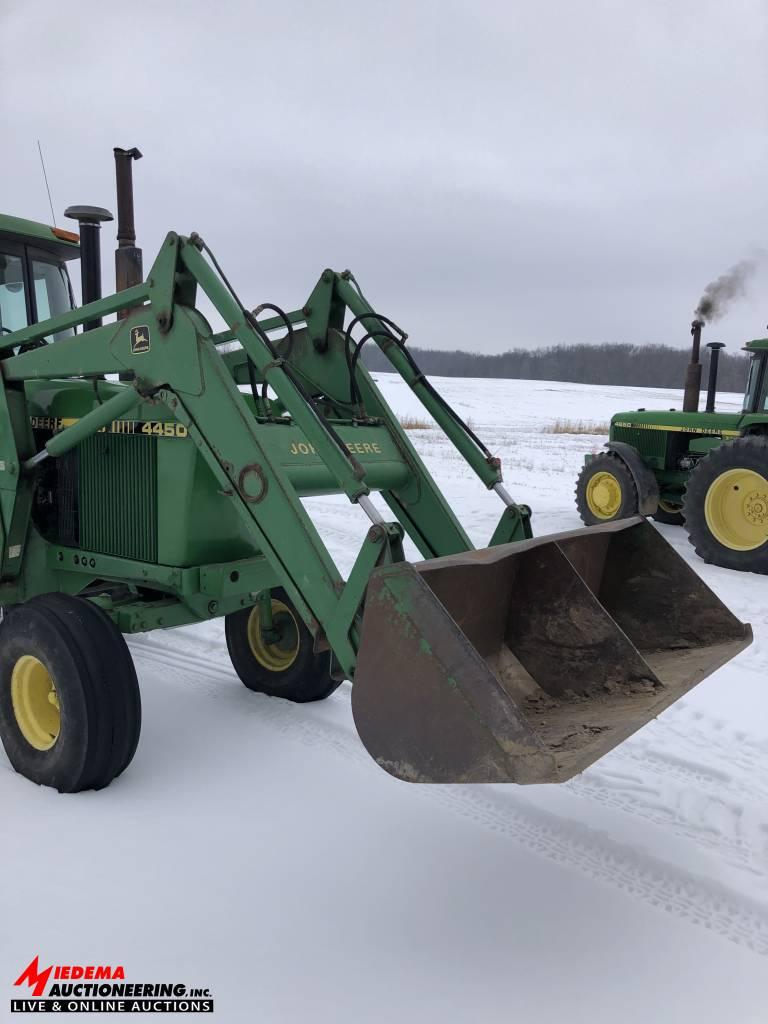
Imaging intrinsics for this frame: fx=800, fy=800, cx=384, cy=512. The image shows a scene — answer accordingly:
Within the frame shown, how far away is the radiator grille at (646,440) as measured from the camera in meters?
9.20

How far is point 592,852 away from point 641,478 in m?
6.53

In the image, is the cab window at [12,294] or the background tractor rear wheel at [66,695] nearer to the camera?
the background tractor rear wheel at [66,695]

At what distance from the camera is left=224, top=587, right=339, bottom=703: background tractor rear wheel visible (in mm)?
4043

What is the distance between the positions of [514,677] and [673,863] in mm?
820

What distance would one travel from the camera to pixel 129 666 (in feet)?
10.3

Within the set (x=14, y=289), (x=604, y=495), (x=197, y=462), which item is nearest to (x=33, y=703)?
(x=197, y=462)

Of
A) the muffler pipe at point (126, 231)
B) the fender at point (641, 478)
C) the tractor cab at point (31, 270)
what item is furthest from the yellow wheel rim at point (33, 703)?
the fender at point (641, 478)

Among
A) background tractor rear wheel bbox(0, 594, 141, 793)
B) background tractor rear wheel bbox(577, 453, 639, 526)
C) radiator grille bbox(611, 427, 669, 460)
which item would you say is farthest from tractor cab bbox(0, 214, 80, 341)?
radiator grille bbox(611, 427, 669, 460)

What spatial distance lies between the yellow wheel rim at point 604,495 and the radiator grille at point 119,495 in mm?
6308

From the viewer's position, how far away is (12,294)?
4.38 meters

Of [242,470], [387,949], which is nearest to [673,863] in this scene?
[387,949]

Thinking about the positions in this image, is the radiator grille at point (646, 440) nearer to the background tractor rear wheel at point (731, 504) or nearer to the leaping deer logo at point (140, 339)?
the background tractor rear wheel at point (731, 504)

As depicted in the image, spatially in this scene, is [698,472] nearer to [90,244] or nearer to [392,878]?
[90,244]

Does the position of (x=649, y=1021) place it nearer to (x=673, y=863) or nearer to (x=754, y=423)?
(x=673, y=863)
